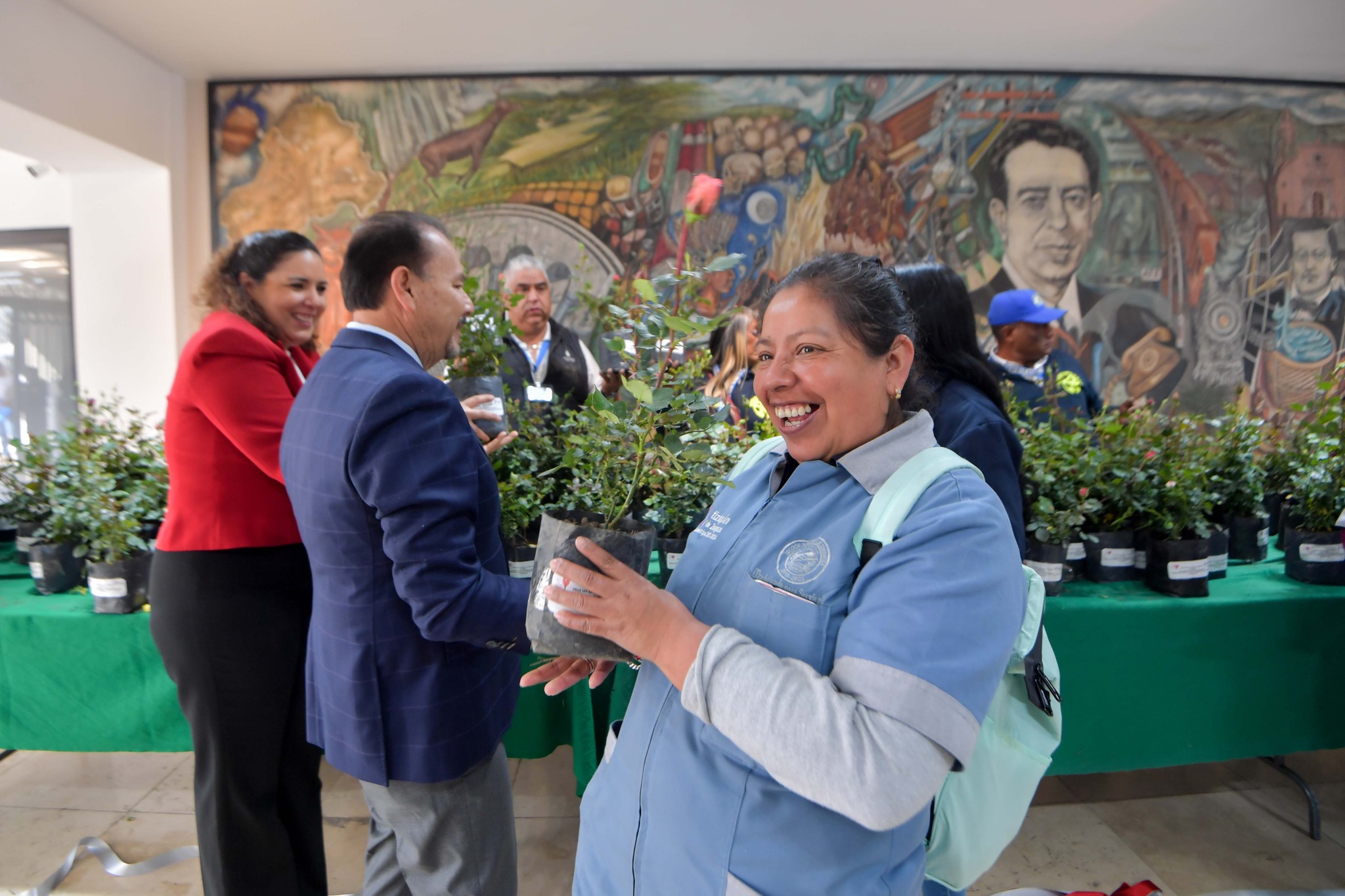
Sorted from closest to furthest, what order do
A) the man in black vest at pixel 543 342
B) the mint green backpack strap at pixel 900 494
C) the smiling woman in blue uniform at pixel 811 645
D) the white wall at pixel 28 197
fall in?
the smiling woman in blue uniform at pixel 811 645 < the mint green backpack strap at pixel 900 494 < the man in black vest at pixel 543 342 < the white wall at pixel 28 197

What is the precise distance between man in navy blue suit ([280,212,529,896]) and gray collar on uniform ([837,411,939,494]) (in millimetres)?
666

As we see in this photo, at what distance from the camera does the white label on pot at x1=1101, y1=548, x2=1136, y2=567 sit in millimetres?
2355

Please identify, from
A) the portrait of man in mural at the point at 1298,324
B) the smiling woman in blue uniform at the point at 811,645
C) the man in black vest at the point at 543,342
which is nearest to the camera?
the smiling woman in blue uniform at the point at 811,645

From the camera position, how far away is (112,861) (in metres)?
2.43

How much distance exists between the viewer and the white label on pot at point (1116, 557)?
7.73 feet

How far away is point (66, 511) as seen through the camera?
2.35 meters

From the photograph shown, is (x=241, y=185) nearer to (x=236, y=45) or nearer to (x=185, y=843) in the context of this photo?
(x=236, y=45)

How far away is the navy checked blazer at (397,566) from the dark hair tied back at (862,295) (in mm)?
626

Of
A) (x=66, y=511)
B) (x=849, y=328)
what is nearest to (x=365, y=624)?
(x=849, y=328)

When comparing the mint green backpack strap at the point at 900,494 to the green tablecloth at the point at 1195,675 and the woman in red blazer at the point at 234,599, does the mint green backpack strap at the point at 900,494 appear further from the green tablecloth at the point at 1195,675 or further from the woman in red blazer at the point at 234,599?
the green tablecloth at the point at 1195,675

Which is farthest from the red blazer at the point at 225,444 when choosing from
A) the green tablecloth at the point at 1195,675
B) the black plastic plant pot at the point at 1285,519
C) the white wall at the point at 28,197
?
the white wall at the point at 28,197

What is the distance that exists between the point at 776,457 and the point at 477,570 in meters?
0.55

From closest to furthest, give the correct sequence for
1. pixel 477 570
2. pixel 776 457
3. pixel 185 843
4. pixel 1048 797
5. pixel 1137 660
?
pixel 776 457, pixel 477 570, pixel 1137 660, pixel 185 843, pixel 1048 797

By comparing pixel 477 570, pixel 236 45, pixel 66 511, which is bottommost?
pixel 66 511
